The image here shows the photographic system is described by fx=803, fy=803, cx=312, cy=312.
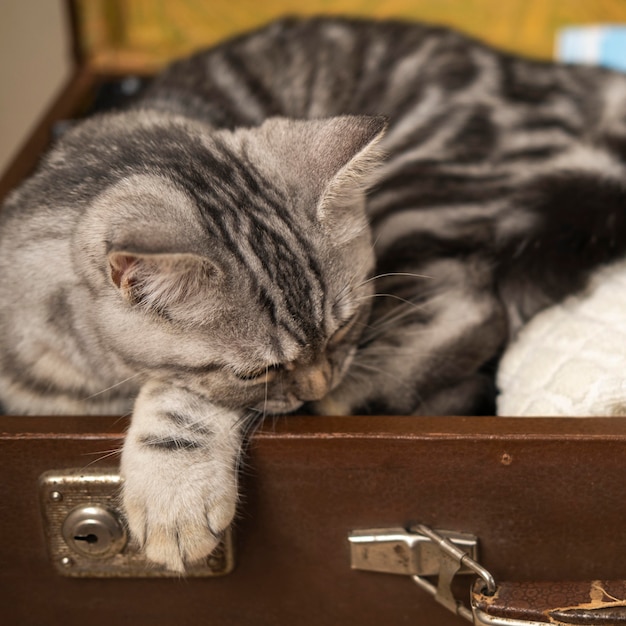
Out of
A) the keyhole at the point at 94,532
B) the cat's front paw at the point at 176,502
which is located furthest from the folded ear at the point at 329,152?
the keyhole at the point at 94,532

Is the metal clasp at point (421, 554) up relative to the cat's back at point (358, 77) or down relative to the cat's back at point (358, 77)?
down

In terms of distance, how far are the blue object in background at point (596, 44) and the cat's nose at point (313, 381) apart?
3.91 ft

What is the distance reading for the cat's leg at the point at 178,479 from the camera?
0.88 meters

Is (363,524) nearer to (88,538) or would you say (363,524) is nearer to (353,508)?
(353,508)

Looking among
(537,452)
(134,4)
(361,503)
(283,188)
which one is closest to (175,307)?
(283,188)

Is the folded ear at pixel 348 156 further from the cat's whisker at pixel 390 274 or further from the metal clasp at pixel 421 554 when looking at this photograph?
the metal clasp at pixel 421 554

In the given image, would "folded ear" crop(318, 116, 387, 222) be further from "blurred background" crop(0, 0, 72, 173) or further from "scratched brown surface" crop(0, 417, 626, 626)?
"blurred background" crop(0, 0, 72, 173)

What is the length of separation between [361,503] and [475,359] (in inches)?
13.1

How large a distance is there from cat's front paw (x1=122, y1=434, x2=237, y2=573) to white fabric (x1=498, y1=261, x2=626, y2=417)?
0.42 metres

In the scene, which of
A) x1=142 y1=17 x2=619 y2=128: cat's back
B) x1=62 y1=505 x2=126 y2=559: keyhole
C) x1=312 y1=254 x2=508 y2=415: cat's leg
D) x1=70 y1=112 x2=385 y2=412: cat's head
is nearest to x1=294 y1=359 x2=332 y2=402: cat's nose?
x1=70 y1=112 x2=385 y2=412: cat's head

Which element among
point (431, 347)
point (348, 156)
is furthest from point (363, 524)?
point (348, 156)

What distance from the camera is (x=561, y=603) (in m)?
0.88

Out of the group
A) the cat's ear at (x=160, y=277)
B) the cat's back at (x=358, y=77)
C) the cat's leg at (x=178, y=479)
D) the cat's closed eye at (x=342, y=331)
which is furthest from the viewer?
the cat's back at (x=358, y=77)

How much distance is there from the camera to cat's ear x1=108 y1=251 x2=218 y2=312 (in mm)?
780
